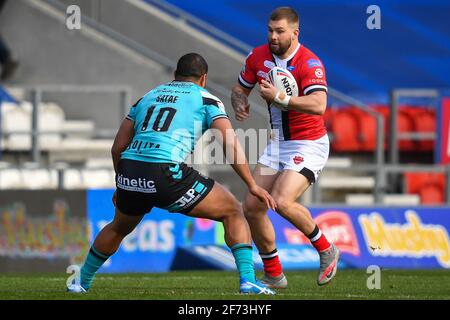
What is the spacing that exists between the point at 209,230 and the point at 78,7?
4454 mm

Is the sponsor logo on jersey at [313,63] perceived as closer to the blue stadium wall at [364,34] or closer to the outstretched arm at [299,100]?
the outstretched arm at [299,100]

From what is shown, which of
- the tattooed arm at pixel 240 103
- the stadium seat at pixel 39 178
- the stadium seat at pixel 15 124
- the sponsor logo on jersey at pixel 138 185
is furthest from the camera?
the stadium seat at pixel 15 124

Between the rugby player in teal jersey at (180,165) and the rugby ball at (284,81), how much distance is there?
132cm

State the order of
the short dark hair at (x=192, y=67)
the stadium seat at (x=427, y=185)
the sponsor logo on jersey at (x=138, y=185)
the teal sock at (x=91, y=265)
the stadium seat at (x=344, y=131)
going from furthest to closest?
1. the stadium seat at (x=344, y=131)
2. the stadium seat at (x=427, y=185)
3. the teal sock at (x=91, y=265)
4. the short dark hair at (x=192, y=67)
5. the sponsor logo on jersey at (x=138, y=185)

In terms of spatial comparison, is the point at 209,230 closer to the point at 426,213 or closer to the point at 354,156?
the point at 426,213

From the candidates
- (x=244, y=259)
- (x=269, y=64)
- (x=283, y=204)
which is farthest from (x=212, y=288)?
(x=269, y=64)

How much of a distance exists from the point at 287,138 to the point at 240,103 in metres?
0.55

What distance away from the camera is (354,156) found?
71.4 ft

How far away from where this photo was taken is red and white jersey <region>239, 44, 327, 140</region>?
10891mm

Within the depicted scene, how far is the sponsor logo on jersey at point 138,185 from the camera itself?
31.4 feet

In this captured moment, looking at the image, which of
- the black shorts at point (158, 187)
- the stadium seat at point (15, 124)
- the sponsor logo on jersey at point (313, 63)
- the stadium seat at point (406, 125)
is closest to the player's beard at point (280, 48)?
the sponsor logo on jersey at point (313, 63)

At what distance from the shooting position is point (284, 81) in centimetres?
1102

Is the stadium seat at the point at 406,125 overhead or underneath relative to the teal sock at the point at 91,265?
overhead
